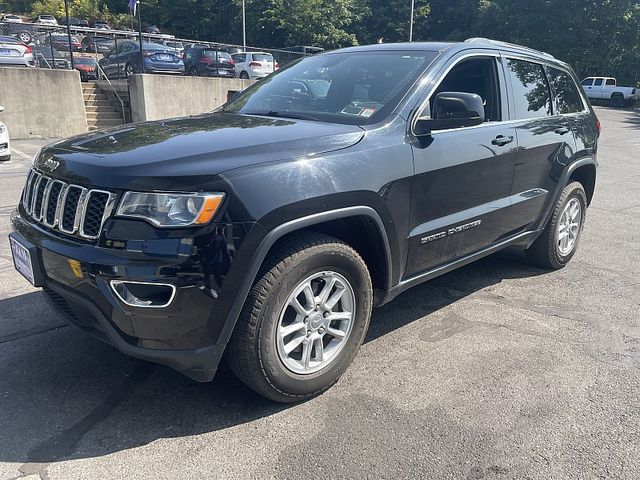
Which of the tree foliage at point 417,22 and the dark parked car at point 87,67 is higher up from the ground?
the tree foliage at point 417,22

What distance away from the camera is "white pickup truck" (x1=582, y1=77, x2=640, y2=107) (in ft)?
117

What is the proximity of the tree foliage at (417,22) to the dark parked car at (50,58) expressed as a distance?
29.3m

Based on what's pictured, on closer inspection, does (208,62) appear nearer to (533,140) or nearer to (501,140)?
(533,140)

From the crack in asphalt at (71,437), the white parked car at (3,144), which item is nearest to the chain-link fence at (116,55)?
the white parked car at (3,144)

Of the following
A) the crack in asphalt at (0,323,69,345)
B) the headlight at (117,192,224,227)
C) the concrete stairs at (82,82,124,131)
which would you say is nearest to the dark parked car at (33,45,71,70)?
the concrete stairs at (82,82,124,131)

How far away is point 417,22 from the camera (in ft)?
175

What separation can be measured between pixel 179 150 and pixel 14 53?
2003 cm

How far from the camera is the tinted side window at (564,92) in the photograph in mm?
4785

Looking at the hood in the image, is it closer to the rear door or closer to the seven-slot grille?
the seven-slot grille

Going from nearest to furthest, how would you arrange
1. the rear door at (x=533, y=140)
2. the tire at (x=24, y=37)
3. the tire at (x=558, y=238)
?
the rear door at (x=533, y=140), the tire at (x=558, y=238), the tire at (x=24, y=37)

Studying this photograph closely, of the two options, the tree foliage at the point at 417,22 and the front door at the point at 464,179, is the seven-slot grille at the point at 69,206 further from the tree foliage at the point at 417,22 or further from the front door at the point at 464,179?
the tree foliage at the point at 417,22

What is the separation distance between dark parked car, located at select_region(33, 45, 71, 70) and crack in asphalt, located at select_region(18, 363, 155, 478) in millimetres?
18616

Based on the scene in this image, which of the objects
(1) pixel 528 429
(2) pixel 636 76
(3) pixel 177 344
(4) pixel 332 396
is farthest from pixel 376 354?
(2) pixel 636 76

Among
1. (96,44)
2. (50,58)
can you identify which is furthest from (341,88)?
(96,44)
